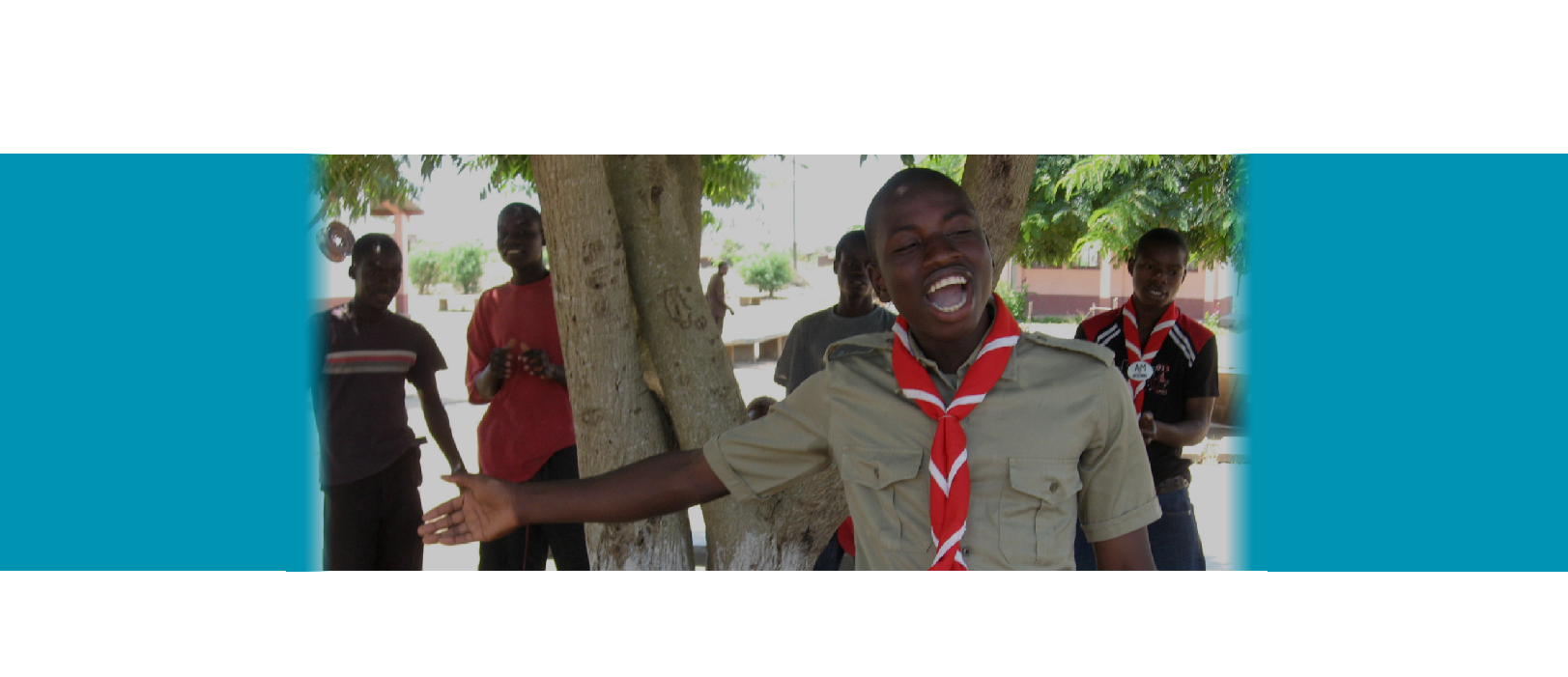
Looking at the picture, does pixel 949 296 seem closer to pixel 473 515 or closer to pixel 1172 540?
pixel 473 515

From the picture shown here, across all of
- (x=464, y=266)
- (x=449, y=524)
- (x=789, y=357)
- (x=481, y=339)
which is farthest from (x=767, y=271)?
(x=449, y=524)

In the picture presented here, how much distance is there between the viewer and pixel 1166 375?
347cm

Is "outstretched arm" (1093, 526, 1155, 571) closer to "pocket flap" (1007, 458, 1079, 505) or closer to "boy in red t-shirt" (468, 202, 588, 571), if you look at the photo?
"pocket flap" (1007, 458, 1079, 505)

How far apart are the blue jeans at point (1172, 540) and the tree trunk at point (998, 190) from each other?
37.8 inches

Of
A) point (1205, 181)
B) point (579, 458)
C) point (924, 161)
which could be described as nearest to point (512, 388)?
point (579, 458)

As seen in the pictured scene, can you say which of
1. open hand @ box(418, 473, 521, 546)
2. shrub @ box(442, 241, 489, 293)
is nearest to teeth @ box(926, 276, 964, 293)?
Answer: open hand @ box(418, 473, 521, 546)

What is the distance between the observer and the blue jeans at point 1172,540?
3250 millimetres

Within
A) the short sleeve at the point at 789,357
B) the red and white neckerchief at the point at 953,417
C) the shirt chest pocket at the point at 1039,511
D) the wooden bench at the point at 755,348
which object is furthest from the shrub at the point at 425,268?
the shirt chest pocket at the point at 1039,511

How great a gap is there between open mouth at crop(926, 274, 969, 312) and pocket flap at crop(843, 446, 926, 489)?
0.99 feet

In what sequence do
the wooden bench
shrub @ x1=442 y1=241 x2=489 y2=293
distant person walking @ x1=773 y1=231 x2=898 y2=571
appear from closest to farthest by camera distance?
1. distant person walking @ x1=773 y1=231 x2=898 y2=571
2. the wooden bench
3. shrub @ x1=442 y1=241 x2=489 y2=293

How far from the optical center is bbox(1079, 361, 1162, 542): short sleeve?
6.02 ft

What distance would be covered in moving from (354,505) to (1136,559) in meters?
2.86

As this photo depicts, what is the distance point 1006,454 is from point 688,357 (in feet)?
5.34

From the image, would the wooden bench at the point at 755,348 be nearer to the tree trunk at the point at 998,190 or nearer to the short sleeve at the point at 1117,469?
the tree trunk at the point at 998,190
